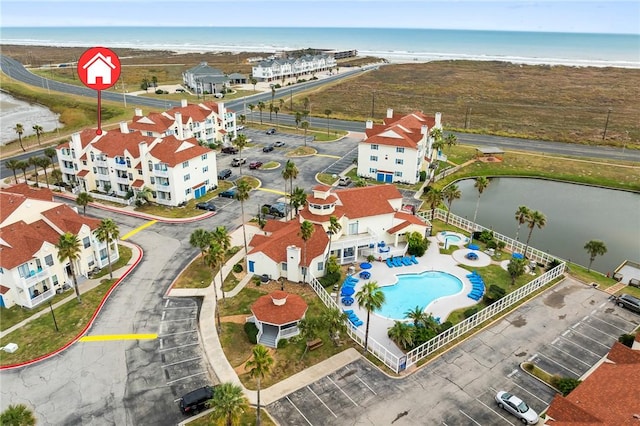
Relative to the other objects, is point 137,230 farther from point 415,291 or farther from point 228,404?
point 228,404

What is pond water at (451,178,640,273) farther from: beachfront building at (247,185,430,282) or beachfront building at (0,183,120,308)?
beachfront building at (0,183,120,308)

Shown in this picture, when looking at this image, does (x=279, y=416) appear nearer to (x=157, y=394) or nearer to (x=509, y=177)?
(x=157, y=394)

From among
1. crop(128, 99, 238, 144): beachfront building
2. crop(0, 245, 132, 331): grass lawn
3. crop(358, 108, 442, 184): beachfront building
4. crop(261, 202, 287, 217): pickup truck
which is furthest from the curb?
crop(358, 108, 442, 184): beachfront building

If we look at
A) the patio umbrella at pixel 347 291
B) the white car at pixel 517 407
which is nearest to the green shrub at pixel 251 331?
the patio umbrella at pixel 347 291

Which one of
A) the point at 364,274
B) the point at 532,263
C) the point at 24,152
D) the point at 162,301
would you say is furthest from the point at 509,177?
the point at 24,152

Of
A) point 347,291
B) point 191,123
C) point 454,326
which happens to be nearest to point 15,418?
point 347,291
